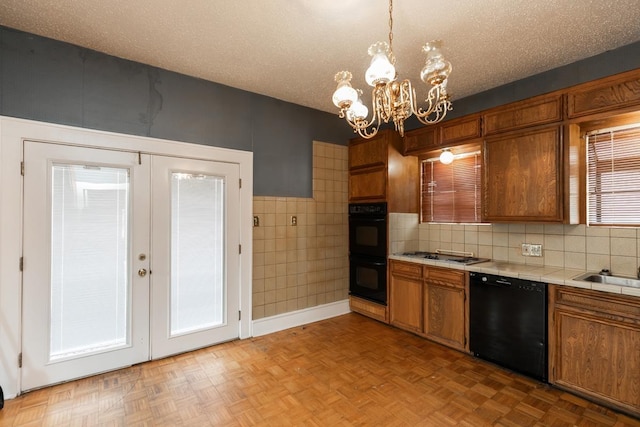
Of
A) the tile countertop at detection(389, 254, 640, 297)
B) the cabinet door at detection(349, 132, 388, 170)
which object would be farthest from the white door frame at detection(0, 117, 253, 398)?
the tile countertop at detection(389, 254, 640, 297)

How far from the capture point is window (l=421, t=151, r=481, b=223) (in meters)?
3.55

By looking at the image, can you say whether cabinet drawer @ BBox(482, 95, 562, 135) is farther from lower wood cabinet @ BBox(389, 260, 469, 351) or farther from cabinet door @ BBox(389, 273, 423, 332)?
cabinet door @ BBox(389, 273, 423, 332)

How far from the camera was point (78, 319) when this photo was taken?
256 centimetres

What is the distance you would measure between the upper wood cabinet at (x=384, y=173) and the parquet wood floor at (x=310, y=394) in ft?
5.71

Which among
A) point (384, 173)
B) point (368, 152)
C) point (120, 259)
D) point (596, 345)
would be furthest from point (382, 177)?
point (120, 259)

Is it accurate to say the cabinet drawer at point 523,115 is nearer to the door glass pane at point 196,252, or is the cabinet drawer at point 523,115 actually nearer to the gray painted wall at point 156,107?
the gray painted wall at point 156,107

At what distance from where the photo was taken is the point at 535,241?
119 inches

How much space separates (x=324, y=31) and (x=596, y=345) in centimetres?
309

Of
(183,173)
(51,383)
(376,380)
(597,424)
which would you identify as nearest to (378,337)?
(376,380)

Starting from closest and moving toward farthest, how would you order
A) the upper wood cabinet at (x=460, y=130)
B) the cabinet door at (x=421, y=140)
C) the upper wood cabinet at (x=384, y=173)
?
1. the upper wood cabinet at (x=460, y=130)
2. the cabinet door at (x=421, y=140)
3. the upper wood cabinet at (x=384, y=173)

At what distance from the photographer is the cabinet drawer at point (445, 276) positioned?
303cm

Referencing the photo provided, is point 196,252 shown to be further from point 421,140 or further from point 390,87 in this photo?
point 421,140

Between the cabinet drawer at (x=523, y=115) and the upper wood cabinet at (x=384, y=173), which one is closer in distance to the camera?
the cabinet drawer at (x=523, y=115)

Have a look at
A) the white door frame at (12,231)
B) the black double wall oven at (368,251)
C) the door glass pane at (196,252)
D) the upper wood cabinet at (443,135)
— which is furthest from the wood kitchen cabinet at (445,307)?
the white door frame at (12,231)
